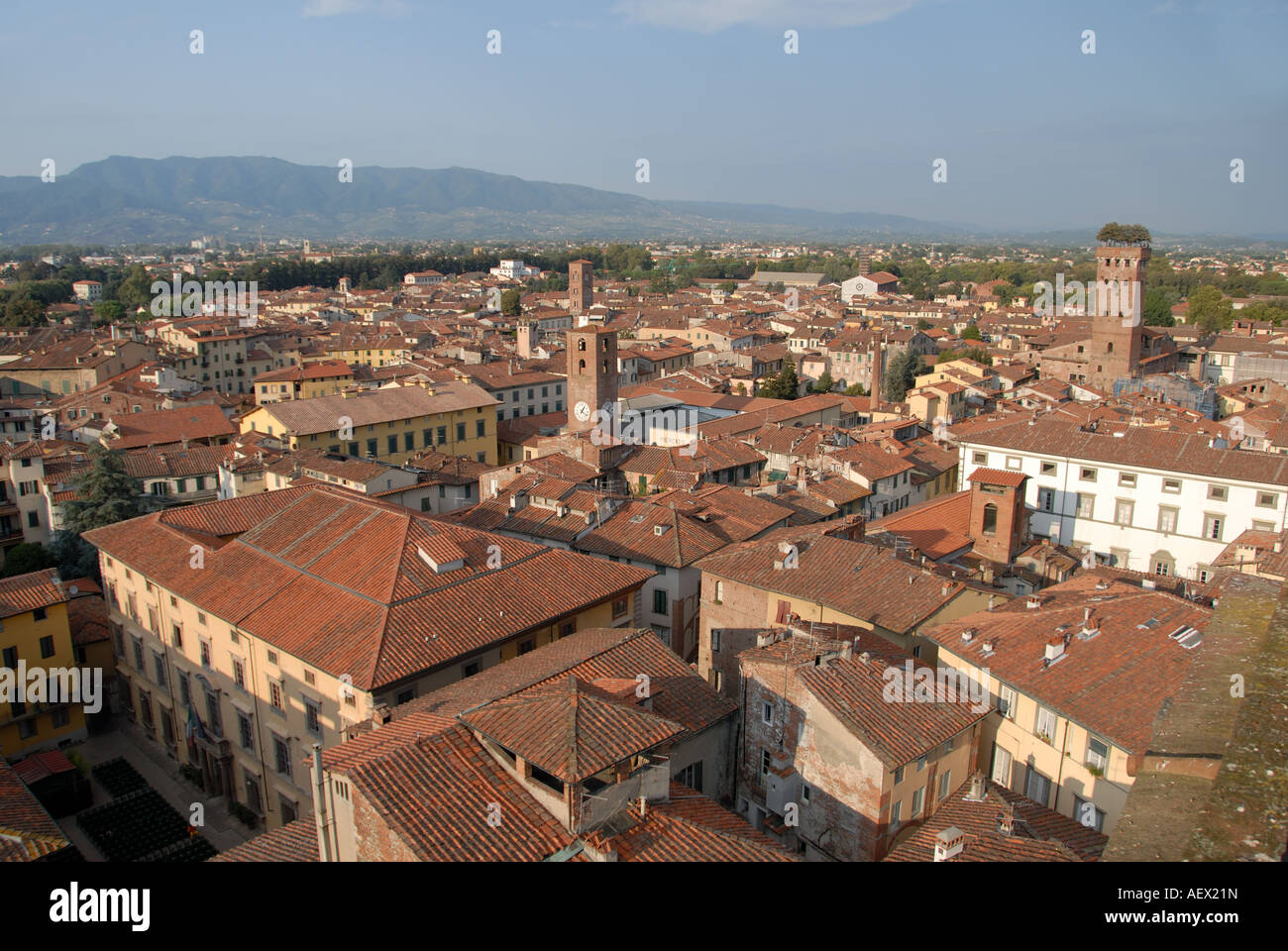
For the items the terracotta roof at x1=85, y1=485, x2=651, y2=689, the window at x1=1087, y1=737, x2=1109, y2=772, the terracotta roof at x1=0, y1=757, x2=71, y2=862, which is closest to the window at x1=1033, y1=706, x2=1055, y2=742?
the window at x1=1087, y1=737, x2=1109, y2=772

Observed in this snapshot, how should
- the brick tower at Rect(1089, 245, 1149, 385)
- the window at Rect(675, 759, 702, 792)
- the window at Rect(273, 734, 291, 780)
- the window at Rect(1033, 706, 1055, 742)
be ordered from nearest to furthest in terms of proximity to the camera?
1. the window at Rect(675, 759, 702, 792)
2. the window at Rect(1033, 706, 1055, 742)
3. the window at Rect(273, 734, 291, 780)
4. the brick tower at Rect(1089, 245, 1149, 385)

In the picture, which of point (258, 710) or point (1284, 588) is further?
point (258, 710)

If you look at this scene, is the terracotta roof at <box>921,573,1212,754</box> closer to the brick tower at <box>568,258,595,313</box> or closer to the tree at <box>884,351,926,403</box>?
the tree at <box>884,351,926,403</box>

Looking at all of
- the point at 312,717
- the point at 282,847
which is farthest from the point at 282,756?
the point at 282,847

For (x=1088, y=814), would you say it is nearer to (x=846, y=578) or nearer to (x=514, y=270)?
(x=846, y=578)

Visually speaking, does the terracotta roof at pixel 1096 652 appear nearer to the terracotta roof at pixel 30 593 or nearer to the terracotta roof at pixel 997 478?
the terracotta roof at pixel 997 478
